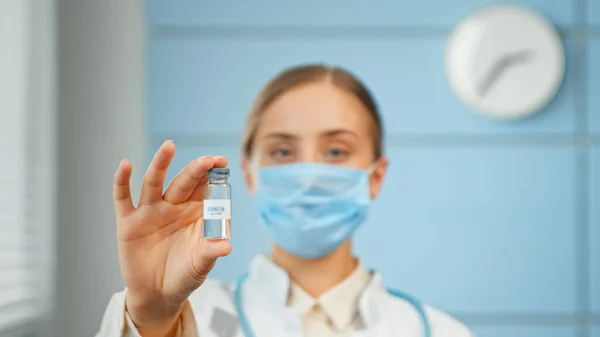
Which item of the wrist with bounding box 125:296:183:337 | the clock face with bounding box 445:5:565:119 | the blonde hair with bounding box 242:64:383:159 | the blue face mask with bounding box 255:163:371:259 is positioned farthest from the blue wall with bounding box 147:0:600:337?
the wrist with bounding box 125:296:183:337

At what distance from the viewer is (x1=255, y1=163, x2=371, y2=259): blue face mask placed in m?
1.43

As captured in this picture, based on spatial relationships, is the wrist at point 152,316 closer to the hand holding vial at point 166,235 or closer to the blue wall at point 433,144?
the hand holding vial at point 166,235

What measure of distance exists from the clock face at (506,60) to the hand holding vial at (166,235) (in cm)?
111

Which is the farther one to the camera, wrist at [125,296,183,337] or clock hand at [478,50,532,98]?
clock hand at [478,50,532,98]

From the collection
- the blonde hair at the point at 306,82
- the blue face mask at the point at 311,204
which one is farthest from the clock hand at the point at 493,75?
the blue face mask at the point at 311,204

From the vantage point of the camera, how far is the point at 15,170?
157cm

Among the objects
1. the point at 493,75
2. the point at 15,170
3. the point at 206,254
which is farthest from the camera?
the point at 493,75

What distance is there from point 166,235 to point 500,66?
1.21 m

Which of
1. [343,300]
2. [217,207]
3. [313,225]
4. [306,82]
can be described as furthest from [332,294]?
[217,207]

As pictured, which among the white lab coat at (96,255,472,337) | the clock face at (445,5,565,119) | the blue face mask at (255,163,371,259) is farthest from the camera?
the clock face at (445,5,565,119)

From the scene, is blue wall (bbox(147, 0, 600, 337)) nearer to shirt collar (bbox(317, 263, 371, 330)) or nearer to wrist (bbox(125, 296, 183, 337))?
shirt collar (bbox(317, 263, 371, 330))

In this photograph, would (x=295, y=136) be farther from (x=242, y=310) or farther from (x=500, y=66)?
(x=500, y=66)

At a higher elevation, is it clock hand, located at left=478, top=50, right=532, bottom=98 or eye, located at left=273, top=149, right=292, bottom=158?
clock hand, located at left=478, top=50, right=532, bottom=98

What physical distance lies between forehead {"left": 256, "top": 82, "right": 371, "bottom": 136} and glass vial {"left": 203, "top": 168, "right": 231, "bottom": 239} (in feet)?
1.95
